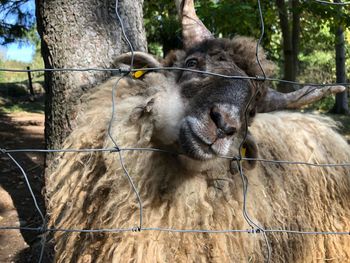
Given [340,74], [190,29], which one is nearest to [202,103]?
[190,29]

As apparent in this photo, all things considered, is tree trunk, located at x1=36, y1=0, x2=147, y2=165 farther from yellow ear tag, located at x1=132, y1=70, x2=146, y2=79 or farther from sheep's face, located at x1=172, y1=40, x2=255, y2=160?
sheep's face, located at x1=172, y1=40, x2=255, y2=160

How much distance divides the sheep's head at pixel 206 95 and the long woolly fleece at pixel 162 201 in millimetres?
144

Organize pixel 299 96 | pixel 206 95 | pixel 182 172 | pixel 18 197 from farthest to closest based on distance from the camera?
pixel 18 197 → pixel 299 96 → pixel 182 172 → pixel 206 95

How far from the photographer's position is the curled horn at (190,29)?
2.59 meters

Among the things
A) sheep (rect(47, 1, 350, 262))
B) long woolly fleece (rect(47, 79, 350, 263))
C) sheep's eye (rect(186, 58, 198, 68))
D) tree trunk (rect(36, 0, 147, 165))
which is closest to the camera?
sheep (rect(47, 1, 350, 262))

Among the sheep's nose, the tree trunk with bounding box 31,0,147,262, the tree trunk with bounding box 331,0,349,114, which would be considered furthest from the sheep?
the tree trunk with bounding box 331,0,349,114

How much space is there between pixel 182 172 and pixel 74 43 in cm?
135

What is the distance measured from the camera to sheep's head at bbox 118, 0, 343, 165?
197cm

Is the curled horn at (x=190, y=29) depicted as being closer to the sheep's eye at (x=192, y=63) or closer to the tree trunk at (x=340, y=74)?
the sheep's eye at (x=192, y=63)

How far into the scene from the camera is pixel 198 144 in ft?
6.42

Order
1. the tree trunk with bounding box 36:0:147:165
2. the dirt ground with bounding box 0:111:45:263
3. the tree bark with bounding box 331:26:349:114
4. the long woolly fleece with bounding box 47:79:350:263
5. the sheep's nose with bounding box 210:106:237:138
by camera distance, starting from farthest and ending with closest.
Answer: the tree bark with bounding box 331:26:349:114, the dirt ground with bounding box 0:111:45:263, the tree trunk with bounding box 36:0:147:165, the long woolly fleece with bounding box 47:79:350:263, the sheep's nose with bounding box 210:106:237:138

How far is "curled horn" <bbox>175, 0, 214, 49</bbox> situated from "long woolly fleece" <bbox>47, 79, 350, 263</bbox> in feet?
1.51

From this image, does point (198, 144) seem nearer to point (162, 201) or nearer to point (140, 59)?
point (162, 201)

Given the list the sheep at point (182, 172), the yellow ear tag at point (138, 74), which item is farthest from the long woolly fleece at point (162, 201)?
the yellow ear tag at point (138, 74)
